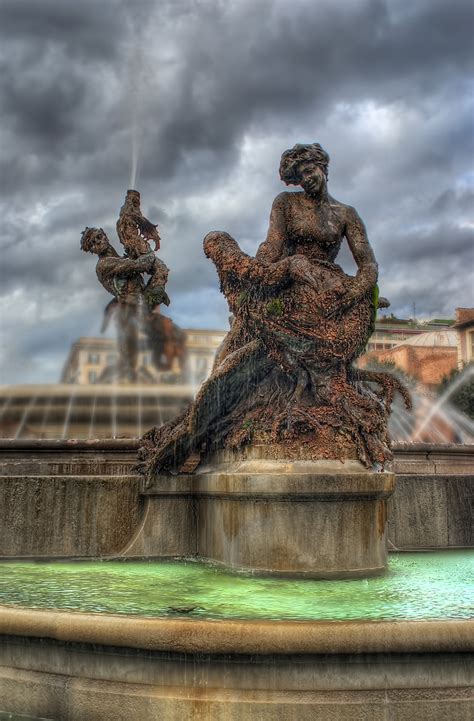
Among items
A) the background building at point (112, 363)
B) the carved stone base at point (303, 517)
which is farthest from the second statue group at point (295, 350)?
the background building at point (112, 363)

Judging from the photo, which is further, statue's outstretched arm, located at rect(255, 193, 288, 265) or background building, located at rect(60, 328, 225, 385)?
background building, located at rect(60, 328, 225, 385)

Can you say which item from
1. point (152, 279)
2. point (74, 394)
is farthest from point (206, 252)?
point (152, 279)

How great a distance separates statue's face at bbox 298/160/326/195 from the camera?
6.00m

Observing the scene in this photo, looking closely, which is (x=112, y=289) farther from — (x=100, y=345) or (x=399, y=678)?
(x=399, y=678)

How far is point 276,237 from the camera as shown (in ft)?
19.5

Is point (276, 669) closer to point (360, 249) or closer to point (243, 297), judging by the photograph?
point (243, 297)

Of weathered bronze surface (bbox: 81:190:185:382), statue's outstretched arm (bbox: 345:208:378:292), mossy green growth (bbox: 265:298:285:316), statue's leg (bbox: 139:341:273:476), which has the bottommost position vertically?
statue's leg (bbox: 139:341:273:476)

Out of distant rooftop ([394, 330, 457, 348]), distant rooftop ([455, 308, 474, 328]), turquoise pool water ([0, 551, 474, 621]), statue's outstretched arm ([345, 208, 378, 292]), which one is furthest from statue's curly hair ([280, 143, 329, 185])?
distant rooftop ([455, 308, 474, 328])

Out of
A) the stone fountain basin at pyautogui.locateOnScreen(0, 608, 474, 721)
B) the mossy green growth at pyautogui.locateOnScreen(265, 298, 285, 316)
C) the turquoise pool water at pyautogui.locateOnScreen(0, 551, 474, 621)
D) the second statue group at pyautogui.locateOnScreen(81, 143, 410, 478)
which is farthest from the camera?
the mossy green growth at pyautogui.locateOnScreen(265, 298, 285, 316)

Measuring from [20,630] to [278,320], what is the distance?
9.83ft

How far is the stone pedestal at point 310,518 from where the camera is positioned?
16.0ft

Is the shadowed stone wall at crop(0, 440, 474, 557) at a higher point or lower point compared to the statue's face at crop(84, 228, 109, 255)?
lower

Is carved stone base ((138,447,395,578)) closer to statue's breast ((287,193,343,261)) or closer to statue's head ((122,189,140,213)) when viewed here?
statue's breast ((287,193,343,261))

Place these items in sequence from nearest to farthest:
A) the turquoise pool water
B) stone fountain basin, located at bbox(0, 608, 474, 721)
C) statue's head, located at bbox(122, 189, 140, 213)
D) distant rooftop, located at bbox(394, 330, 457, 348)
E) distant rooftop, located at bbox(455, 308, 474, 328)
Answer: stone fountain basin, located at bbox(0, 608, 474, 721)
the turquoise pool water
statue's head, located at bbox(122, 189, 140, 213)
distant rooftop, located at bbox(455, 308, 474, 328)
distant rooftop, located at bbox(394, 330, 457, 348)
